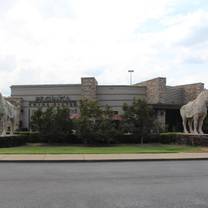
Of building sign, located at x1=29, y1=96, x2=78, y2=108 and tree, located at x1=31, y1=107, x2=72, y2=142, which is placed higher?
building sign, located at x1=29, y1=96, x2=78, y2=108

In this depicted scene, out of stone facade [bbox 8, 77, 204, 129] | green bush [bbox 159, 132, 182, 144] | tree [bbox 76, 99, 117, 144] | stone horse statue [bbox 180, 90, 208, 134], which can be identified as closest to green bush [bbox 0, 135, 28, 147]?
tree [bbox 76, 99, 117, 144]

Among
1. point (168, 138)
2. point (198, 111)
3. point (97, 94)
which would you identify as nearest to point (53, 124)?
point (168, 138)

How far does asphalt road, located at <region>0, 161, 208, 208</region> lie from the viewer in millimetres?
8375

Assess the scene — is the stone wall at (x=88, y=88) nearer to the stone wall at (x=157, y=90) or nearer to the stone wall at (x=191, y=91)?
the stone wall at (x=157, y=90)

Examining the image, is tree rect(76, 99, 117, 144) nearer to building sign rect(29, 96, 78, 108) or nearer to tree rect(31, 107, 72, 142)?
tree rect(31, 107, 72, 142)

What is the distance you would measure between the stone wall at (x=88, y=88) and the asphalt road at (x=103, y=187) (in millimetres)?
36289

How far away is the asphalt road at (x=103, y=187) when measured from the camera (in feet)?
27.5

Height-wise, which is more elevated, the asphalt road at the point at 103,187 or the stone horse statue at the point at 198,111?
the stone horse statue at the point at 198,111

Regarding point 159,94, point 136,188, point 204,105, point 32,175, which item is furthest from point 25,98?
point 136,188

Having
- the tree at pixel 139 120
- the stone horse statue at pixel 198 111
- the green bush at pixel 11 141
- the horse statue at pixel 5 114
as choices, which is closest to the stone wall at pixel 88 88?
the horse statue at pixel 5 114

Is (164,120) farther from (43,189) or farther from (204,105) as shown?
(43,189)

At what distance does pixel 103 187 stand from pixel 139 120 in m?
22.3

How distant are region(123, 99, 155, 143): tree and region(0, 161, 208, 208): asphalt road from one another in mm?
17372

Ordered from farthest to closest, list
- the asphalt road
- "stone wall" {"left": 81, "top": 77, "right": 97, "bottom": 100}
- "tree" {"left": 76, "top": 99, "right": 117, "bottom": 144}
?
"stone wall" {"left": 81, "top": 77, "right": 97, "bottom": 100} < "tree" {"left": 76, "top": 99, "right": 117, "bottom": 144} < the asphalt road
